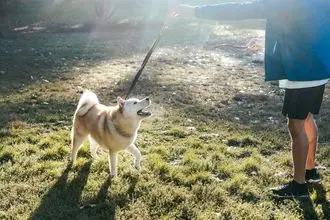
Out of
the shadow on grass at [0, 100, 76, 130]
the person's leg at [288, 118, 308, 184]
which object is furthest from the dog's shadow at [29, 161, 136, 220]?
the shadow on grass at [0, 100, 76, 130]

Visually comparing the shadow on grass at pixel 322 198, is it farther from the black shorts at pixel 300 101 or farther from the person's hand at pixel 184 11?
the person's hand at pixel 184 11

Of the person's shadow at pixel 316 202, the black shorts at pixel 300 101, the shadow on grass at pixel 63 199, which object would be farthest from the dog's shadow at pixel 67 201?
the black shorts at pixel 300 101

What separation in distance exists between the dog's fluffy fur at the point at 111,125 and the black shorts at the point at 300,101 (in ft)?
5.45

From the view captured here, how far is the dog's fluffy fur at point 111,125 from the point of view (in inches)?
219

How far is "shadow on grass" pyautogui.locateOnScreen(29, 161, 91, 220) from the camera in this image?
4.92 metres

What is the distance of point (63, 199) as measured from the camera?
17.3 ft

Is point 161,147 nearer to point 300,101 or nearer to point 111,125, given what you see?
point 111,125

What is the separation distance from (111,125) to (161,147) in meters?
1.48

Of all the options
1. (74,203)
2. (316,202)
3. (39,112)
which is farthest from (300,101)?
(39,112)

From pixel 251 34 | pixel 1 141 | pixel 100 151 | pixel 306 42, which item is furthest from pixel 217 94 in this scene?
pixel 251 34

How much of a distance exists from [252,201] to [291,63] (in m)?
1.70

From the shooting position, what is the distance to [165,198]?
5.30m

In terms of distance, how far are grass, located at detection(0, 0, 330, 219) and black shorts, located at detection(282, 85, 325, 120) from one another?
3.54 feet

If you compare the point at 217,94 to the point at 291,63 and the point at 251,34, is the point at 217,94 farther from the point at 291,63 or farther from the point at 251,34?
the point at 251,34
